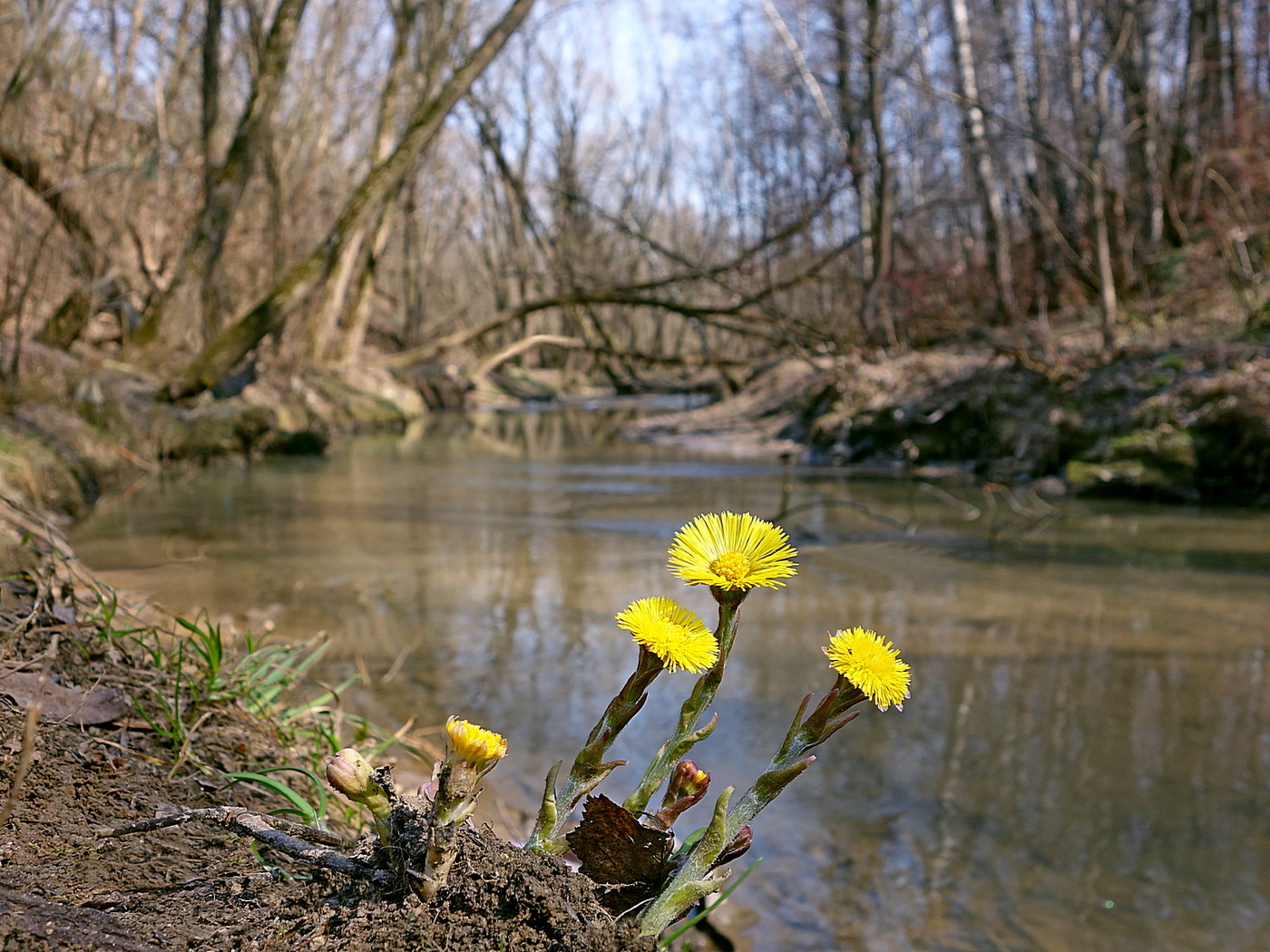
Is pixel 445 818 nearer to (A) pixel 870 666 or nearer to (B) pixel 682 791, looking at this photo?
(B) pixel 682 791

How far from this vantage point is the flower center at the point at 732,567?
3.12ft

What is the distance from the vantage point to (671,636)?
3.14 ft

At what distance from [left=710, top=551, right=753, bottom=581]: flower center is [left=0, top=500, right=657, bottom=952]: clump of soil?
1.24 ft

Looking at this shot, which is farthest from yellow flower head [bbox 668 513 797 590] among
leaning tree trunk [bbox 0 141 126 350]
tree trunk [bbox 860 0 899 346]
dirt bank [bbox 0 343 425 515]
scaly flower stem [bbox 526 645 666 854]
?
tree trunk [bbox 860 0 899 346]

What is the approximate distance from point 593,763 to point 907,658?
138 inches

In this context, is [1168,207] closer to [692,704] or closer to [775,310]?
[775,310]

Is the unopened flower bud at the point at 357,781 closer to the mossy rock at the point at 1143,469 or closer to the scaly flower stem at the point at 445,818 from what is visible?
the scaly flower stem at the point at 445,818

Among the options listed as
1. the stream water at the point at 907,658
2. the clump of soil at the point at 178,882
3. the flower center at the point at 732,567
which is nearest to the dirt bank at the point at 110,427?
the stream water at the point at 907,658

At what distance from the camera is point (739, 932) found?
2.35 metres

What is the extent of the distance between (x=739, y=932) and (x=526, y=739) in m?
1.29

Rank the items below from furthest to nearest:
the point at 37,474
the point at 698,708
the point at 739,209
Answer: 1. the point at 739,209
2. the point at 37,474
3. the point at 698,708

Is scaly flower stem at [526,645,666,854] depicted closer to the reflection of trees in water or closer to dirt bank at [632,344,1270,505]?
the reflection of trees in water

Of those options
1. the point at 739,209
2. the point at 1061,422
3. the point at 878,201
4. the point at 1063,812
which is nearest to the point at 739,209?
the point at 739,209

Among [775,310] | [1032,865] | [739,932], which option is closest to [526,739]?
[739,932]
